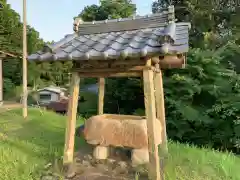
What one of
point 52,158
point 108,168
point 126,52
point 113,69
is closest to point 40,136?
point 52,158

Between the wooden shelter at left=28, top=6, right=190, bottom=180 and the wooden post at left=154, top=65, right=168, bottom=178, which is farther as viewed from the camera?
the wooden post at left=154, top=65, right=168, bottom=178

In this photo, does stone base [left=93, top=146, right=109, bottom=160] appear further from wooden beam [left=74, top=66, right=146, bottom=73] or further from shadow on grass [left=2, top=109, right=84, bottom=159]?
wooden beam [left=74, top=66, right=146, bottom=73]

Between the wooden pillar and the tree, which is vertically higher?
the tree

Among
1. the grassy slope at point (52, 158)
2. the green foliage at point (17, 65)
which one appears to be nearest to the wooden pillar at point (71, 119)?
the grassy slope at point (52, 158)

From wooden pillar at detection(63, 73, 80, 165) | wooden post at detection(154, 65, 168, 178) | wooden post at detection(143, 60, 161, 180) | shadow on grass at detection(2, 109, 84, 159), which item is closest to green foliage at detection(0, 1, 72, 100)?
shadow on grass at detection(2, 109, 84, 159)

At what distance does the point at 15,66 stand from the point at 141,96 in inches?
568

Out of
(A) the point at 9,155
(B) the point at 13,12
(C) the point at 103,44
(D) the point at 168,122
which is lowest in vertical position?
(D) the point at 168,122

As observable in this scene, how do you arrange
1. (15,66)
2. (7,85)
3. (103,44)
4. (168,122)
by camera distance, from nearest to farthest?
(103,44), (168,122), (7,85), (15,66)

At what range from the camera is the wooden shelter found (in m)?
3.30

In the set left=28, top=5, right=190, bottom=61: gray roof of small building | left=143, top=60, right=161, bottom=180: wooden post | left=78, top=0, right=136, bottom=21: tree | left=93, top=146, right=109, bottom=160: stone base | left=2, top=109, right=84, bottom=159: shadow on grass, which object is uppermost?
left=78, top=0, right=136, bottom=21: tree

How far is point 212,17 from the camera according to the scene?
40.2ft

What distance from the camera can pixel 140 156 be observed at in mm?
4062

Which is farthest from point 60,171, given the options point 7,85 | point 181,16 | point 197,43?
point 7,85

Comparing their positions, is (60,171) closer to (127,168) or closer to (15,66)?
(127,168)
